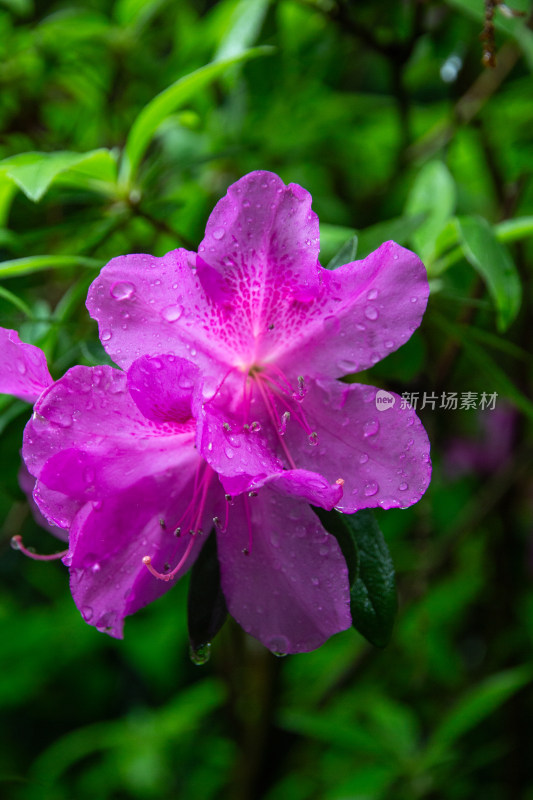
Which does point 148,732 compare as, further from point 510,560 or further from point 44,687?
point 510,560

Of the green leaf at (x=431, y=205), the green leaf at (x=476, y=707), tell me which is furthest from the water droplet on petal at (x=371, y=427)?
the green leaf at (x=476, y=707)

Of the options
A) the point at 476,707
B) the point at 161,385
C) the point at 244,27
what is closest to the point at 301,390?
the point at 161,385

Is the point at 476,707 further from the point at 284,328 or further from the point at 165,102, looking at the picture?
the point at 165,102

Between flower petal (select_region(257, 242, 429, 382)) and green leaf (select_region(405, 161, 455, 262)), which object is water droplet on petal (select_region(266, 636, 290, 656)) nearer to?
flower petal (select_region(257, 242, 429, 382))

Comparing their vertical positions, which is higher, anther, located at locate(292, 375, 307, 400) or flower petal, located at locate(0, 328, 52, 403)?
anther, located at locate(292, 375, 307, 400)

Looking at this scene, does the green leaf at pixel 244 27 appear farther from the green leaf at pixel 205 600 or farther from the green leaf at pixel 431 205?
the green leaf at pixel 205 600

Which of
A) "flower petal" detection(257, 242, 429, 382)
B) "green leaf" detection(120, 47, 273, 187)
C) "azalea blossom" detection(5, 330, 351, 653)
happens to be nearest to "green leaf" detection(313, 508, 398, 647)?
"azalea blossom" detection(5, 330, 351, 653)

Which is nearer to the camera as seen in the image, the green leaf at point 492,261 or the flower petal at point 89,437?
the flower petal at point 89,437
